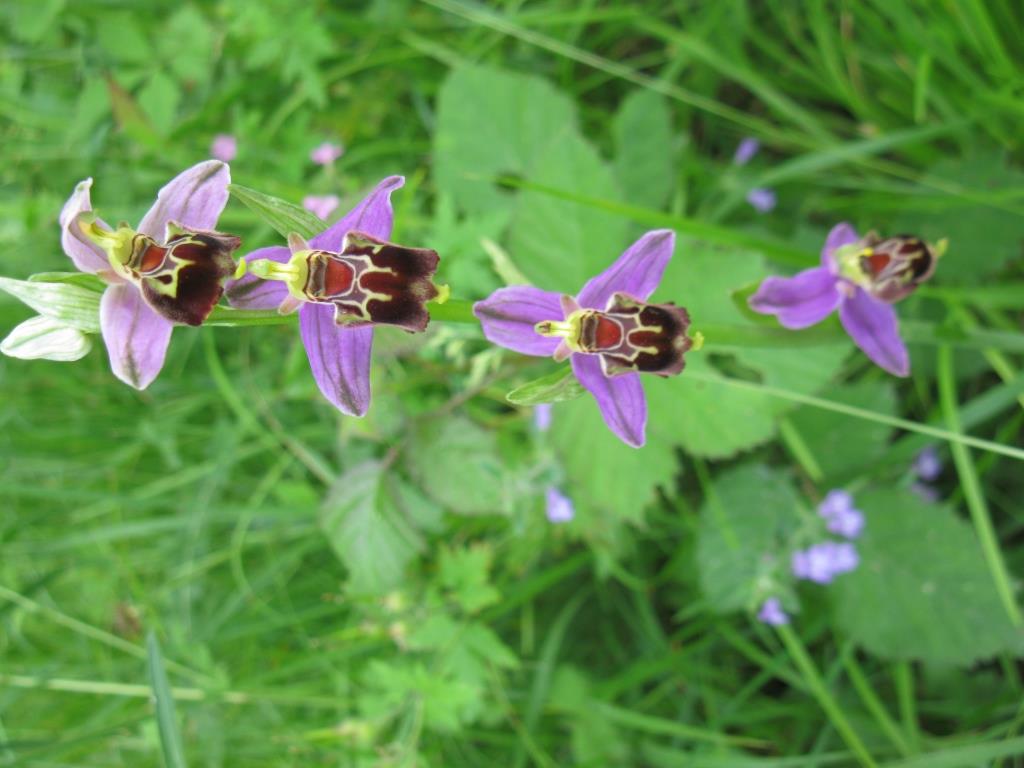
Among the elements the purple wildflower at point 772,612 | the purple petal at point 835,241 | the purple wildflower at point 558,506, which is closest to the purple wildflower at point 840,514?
the purple wildflower at point 772,612

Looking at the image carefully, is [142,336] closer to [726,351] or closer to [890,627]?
[726,351]

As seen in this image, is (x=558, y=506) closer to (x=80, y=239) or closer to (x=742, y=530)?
(x=742, y=530)

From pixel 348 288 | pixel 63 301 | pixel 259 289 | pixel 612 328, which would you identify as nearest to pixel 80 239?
pixel 63 301

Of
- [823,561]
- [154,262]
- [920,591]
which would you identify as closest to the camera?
[154,262]

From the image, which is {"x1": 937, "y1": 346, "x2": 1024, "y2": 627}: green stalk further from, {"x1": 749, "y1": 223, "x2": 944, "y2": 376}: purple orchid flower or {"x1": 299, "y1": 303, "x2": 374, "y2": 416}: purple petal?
{"x1": 299, "y1": 303, "x2": 374, "y2": 416}: purple petal

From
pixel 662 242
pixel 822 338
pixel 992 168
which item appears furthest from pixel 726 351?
pixel 992 168

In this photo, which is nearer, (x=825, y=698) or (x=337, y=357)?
(x=337, y=357)

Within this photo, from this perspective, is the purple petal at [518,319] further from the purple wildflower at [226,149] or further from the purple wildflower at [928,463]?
the purple wildflower at [226,149]
